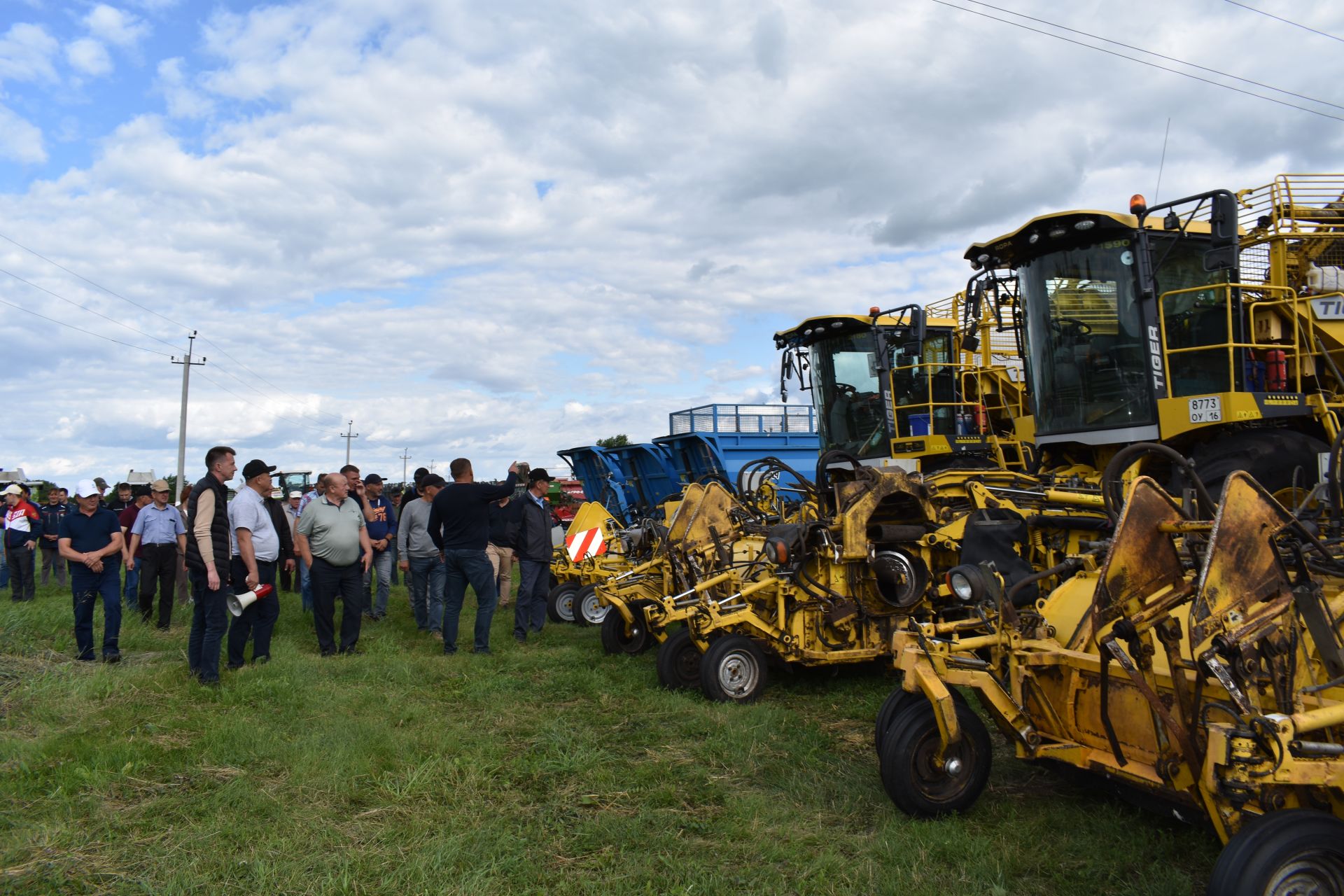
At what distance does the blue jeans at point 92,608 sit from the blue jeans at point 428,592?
2882 mm

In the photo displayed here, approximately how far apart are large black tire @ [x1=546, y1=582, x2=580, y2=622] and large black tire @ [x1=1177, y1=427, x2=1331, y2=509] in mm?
7133

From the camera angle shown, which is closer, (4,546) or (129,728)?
(129,728)

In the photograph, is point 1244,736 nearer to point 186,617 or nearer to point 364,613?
point 364,613

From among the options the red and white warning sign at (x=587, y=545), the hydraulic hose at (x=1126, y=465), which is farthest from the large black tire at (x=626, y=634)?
the hydraulic hose at (x=1126, y=465)

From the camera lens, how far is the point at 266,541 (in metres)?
7.39

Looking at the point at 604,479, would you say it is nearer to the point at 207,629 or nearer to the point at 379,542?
→ the point at 379,542

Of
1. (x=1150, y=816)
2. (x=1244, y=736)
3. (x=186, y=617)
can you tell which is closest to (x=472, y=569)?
(x=186, y=617)

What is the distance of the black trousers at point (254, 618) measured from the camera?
7.36m

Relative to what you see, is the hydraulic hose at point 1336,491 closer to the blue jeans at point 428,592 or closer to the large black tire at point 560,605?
the blue jeans at point 428,592

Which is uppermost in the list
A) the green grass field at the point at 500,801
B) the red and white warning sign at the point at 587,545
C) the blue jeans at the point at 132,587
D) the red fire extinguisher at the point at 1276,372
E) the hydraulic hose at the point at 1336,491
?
the red fire extinguisher at the point at 1276,372

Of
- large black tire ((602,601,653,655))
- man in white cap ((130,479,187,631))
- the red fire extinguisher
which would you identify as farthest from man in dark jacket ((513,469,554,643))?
the red fire extinguisher

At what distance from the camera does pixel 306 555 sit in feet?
26.8

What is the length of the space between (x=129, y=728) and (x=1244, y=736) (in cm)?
592

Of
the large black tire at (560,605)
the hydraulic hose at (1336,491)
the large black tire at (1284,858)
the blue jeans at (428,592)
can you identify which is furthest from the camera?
the large black tire at (560,605)
